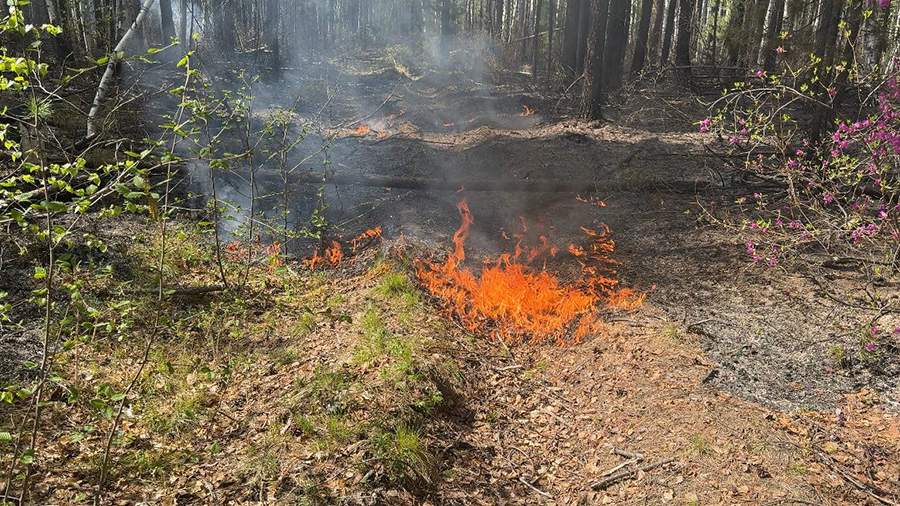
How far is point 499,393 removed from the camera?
612cm

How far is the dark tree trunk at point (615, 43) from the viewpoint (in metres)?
15.8

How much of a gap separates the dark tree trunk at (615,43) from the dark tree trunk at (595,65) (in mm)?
1383

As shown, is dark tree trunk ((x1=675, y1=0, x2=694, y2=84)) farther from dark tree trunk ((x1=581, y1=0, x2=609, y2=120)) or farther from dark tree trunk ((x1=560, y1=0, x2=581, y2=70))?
dark tree trunk ((x1=581, y1=0, x2=609, y2=120))

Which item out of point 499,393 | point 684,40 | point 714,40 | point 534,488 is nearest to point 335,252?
point 499,393

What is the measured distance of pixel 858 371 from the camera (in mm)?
5555

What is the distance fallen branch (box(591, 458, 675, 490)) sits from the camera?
4.61m

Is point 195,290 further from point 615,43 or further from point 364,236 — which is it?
point 615,43

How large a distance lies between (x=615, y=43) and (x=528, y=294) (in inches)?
499

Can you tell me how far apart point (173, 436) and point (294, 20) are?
4137cm

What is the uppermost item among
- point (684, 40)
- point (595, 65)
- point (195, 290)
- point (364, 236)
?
point (684, 40)

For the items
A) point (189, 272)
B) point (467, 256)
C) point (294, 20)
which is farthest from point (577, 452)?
point (294, 20)

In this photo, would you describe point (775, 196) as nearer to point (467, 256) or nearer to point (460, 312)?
point (467, 256)

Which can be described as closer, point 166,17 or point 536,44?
point 166,17

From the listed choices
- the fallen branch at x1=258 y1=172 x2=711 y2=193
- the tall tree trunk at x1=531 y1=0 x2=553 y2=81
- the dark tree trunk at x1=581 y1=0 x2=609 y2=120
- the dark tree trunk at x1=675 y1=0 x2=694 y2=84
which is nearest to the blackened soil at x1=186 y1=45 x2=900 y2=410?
the fallen branch at x1=258 y1=172 x2=711 y2=193
